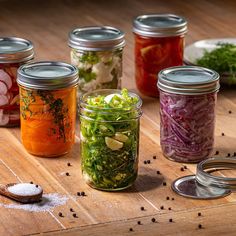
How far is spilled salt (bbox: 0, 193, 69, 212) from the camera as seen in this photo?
235 cm

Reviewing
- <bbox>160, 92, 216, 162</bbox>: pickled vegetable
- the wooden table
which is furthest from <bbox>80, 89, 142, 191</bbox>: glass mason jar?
<bbox>160, 92, 216, 162</bbox>: pickled vegetable

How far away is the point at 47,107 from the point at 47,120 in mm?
36

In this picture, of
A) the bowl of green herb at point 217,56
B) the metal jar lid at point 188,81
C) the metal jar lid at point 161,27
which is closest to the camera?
the metal jar lid at point 188,81

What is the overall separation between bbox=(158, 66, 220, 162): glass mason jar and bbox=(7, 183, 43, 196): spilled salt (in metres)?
0.39

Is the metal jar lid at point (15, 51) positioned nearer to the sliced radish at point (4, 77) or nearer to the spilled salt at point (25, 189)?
the sliced radish at point (4, 77)

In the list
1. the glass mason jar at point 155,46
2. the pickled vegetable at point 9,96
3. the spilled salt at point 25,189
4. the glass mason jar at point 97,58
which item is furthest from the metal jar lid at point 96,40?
the spilled salt at point 25,189

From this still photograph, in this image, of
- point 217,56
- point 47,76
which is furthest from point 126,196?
point 217,56

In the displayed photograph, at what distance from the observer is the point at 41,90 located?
2.56 metres

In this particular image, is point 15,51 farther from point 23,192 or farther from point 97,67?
point 23,192

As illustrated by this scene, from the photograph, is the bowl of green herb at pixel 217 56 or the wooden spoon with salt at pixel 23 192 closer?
the wooden spoon with salt at pixel 23 192

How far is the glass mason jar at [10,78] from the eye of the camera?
2.77m

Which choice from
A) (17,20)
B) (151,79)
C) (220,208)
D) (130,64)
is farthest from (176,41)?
(17,20)

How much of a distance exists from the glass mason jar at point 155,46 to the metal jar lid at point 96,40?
0.34ft

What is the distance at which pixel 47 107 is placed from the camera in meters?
2.57
